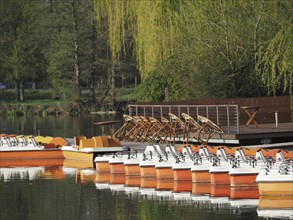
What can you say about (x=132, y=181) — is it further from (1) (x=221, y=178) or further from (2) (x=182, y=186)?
(1) (x=221, y=178)

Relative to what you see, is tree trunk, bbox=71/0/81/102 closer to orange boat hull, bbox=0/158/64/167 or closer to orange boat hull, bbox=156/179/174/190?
orange boat hull, bbox=0/158/64/167

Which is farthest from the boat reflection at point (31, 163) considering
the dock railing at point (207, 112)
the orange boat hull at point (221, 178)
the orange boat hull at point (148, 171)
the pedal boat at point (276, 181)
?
the pedal boat at point (276, 181)

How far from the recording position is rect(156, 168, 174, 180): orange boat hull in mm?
33750

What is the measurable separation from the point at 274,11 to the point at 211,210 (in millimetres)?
14776

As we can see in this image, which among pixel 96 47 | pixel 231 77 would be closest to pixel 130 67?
pixel 96 47

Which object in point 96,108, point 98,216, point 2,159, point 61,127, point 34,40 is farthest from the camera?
point 34,40

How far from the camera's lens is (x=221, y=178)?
31469 millimetres

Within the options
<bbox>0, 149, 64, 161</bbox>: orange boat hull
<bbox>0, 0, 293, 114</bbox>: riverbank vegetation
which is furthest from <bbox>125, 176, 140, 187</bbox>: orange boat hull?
<bbox>0, 149, 64, 161</bbox>: orange boat hull

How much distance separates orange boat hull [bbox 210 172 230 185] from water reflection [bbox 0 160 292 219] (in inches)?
7.1

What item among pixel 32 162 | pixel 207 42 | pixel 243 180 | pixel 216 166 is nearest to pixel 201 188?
pixel 216 166

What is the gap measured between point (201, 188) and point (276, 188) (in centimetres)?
388

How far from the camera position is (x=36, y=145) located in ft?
148

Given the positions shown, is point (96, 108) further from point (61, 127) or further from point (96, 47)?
point (61, 127)

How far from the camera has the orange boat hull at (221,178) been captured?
31422 millimetres
